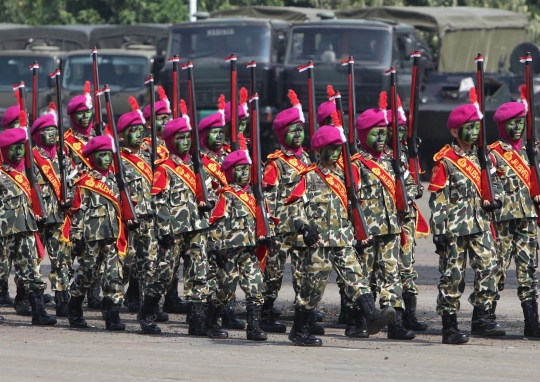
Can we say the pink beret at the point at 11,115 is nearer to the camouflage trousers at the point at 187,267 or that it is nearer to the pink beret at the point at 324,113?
the camouflage trousers at the point at 187,267

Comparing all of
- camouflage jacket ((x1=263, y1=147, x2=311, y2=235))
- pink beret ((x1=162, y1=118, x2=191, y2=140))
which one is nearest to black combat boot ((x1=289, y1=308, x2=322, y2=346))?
camouflage jacket ((x1=263, y1=147, x2=311, y2=235))

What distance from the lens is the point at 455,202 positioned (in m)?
10.2

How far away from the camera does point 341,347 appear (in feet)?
32.9

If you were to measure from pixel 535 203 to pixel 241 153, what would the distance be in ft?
7.79

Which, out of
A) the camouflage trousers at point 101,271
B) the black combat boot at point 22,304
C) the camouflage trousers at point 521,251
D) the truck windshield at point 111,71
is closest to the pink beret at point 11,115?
the black combat boot at point 22,304

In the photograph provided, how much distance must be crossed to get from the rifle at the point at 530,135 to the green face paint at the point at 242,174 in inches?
90.0

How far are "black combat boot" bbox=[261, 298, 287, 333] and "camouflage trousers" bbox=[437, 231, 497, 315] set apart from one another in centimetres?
149

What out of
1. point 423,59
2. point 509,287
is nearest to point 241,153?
point 509,287

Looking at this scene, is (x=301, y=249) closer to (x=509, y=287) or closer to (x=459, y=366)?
(x=459, y=366)

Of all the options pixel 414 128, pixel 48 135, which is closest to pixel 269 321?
pixel 414 128

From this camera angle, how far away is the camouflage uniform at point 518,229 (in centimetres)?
1052

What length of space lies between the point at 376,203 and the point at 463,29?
62.9 ft

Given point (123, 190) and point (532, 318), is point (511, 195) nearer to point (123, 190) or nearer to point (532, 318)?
point (532, 318)

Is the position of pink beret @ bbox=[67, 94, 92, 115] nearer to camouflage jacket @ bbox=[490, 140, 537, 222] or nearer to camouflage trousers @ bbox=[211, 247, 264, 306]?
camouflage trousers @ bbox=[211, 247, 264, 306]
